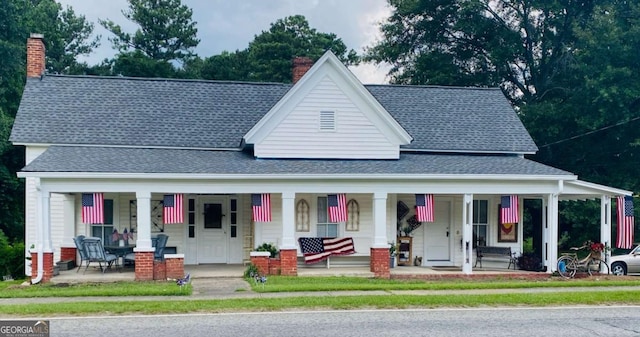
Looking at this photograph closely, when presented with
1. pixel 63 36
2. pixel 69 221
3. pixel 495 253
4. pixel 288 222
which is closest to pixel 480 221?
pixel 495 253

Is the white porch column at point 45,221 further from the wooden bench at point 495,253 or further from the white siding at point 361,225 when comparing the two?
the wooden bench at point 495,253

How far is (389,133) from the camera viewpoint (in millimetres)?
19469

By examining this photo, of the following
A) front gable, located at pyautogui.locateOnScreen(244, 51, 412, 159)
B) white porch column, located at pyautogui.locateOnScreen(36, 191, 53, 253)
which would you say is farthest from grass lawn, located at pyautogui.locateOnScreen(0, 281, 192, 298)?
front gable, located at pyautogui.locateOnScreen(244, 51, 412, 159)

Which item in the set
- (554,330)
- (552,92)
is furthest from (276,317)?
(552,92)

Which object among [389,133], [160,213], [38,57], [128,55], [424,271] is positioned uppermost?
[128,55]

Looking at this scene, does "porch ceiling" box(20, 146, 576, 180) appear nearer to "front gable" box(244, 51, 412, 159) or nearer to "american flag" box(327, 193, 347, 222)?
"front gable" box(244, 51, 412, 159)

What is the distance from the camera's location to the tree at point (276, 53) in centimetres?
4941

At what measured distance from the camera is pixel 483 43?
36781 millimetres

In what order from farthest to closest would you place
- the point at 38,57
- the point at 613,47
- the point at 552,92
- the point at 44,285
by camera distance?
1. the point at 552,92
2. the point at 613,47
3. the point at 38,57
4. the point at 44,285

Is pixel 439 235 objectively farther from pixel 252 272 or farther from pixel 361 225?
pixel 252 272

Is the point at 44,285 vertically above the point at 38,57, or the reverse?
the point at 38,57

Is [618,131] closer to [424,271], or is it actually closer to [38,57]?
[424,271]

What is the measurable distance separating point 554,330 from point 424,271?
29.5 feet

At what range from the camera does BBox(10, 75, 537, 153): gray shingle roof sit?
19.6m
